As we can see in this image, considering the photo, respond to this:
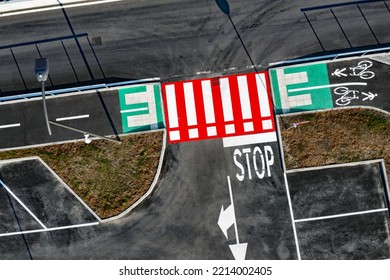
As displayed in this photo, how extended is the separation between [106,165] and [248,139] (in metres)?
10.4

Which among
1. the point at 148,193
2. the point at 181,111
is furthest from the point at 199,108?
the point at 148,193

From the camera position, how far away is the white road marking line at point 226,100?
26.2 m

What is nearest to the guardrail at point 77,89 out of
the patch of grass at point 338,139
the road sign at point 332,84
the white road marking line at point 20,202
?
the white road marking line at point 20,202

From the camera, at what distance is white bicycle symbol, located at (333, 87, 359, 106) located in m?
25.9

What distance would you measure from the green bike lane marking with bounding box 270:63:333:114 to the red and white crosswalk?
2.64ft

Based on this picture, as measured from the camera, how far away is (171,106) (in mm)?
26406

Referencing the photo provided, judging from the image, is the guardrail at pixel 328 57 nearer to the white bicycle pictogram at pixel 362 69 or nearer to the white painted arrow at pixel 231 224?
the white bicycle pictogram at pixel 362 69

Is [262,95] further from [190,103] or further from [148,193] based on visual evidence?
[148,193]

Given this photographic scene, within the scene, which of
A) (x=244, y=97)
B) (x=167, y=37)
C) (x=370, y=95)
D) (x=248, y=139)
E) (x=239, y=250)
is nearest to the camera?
(x=239, y=250)

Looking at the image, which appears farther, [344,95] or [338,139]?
[344,95]

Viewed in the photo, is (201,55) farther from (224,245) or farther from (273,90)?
(224,245)

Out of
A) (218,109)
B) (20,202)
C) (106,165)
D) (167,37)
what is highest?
(167,37)
